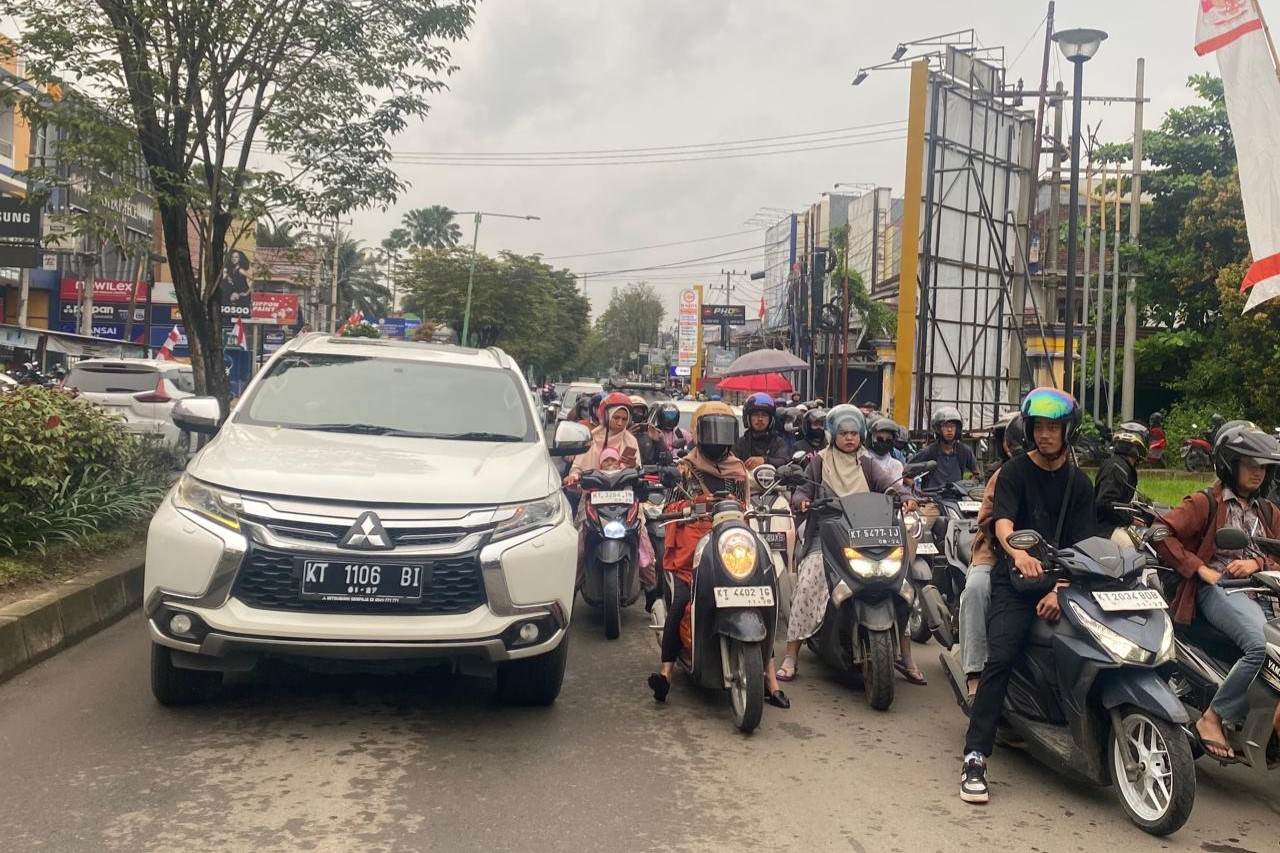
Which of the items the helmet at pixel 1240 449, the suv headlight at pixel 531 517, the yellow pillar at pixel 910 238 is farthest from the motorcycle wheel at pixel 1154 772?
the yellow pillar at pixel 910 238

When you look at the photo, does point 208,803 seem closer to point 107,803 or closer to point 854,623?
point 107,803

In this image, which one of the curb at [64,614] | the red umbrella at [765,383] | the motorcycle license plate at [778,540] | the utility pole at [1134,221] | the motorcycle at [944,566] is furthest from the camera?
the red umbrella at [765,383]

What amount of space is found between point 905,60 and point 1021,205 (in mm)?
3097

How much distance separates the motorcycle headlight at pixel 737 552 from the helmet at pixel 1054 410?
1.45 m

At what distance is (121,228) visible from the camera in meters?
13.4

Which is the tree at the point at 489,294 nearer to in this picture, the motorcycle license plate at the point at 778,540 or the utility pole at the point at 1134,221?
the utility pole at the point at 1134,221

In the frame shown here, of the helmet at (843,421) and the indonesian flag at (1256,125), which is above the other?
the indonesian flag at (1256,125)

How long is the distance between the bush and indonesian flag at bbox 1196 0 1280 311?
752cm

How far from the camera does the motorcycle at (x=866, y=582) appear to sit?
6.18 m

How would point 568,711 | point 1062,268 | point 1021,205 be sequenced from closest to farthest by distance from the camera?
1. point 568,711
2. point 1021,205
3. point 1062,268

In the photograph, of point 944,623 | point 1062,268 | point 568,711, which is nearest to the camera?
point 568,711

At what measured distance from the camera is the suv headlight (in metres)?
5.17

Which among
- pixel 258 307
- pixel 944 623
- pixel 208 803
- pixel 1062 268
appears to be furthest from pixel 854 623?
pixel 258 307

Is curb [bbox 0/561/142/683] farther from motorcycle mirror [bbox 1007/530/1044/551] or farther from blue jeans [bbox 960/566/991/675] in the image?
motorcycle mirror [bbox 1007/530/1044/551]
